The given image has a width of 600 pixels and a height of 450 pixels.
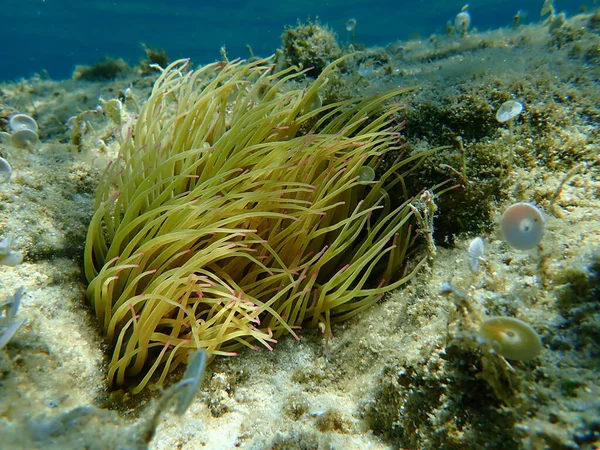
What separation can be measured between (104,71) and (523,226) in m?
7.53

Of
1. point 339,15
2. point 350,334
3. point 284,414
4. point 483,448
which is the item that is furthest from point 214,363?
point 339,15

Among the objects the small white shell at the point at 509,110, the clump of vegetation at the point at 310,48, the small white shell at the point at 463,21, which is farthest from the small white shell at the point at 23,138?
the small white shell at the point at 463,21

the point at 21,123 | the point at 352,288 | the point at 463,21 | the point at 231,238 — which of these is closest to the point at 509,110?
the point at 352,288

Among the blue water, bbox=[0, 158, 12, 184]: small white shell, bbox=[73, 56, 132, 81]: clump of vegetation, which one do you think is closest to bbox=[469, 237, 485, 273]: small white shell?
bbox=[0, 158, 12, 184]: small white shell

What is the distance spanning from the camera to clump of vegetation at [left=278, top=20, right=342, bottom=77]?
4.26 meters

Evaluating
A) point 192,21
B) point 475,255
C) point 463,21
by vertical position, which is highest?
point 192,21

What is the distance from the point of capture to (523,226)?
135cm

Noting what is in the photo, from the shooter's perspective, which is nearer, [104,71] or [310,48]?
[310,48]

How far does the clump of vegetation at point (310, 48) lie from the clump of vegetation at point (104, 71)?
385cm

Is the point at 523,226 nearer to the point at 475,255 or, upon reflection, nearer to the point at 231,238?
the point at 475,255

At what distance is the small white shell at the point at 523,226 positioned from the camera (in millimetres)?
1324

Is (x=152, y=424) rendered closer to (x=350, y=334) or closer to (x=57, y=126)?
(x=350, y=334)

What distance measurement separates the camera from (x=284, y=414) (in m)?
1.63

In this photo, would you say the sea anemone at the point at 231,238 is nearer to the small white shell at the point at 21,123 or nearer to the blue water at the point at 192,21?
the small white shell at the point at 21,123
